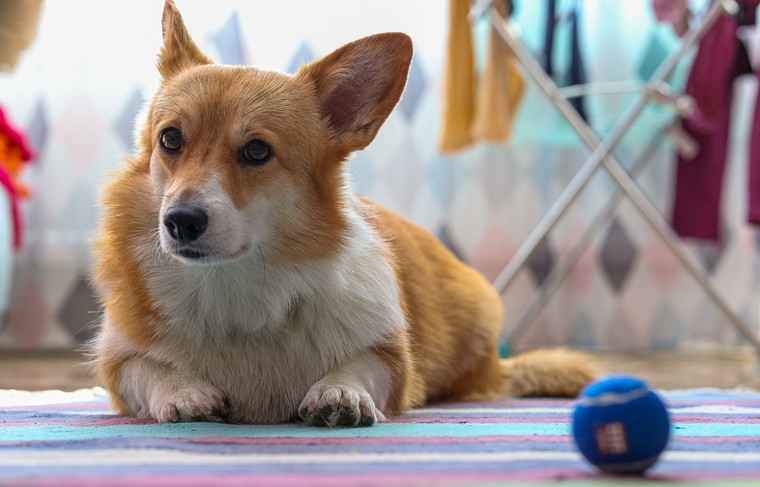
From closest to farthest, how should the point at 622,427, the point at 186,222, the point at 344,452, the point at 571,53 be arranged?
1. the point at 622,427
2. the point at 344,452
3. the point at 186,222
4. the point at 571,53

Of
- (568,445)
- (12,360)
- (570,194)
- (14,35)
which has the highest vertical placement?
(14,35)

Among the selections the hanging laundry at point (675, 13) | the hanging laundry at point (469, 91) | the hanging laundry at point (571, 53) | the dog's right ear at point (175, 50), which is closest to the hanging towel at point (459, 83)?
the hanging laundry at point (469, 91)

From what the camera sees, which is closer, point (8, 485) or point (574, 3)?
point (8, 485)

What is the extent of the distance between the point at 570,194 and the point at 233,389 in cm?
170

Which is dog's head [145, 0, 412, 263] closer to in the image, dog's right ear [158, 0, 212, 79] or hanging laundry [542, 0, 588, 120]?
dog's right ear [158, 0, 212, 79]

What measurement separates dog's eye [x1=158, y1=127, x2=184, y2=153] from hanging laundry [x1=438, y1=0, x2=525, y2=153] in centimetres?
169

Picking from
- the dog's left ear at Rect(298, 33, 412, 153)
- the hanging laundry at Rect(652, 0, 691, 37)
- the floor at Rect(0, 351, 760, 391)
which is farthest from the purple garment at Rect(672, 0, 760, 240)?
the dog's left ear at Rect(298, 33, 412, 153)

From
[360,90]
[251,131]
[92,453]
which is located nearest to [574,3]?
[360,90]

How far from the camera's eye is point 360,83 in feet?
5.26

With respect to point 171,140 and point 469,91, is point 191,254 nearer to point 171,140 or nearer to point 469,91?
point 171,140

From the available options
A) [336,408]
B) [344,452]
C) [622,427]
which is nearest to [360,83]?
[336,408]

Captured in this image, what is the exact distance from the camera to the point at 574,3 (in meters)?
3.14

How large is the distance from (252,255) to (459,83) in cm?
172

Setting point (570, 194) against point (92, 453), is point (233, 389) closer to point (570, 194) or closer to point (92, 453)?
point (92, 453)
